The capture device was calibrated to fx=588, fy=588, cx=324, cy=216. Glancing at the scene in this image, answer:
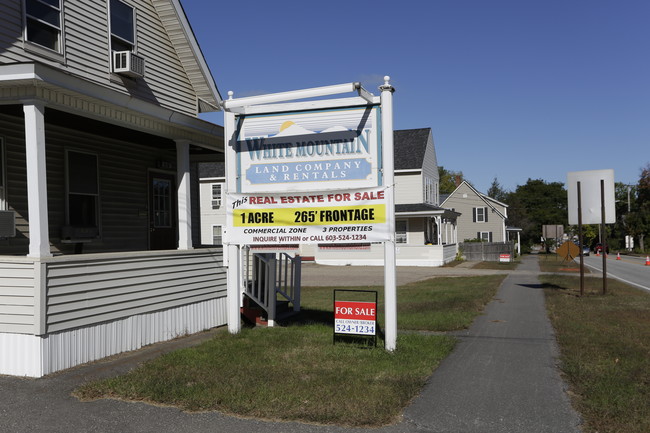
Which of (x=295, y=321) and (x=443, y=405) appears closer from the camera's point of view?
(x=443, y=405)

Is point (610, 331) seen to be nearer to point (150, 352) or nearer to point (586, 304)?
point (586, 304)

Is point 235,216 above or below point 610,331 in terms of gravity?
above

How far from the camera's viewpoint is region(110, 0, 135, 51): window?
11484 millimetres

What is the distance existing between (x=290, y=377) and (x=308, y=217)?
283 cm

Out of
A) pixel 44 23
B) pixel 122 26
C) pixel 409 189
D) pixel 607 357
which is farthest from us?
pixel 409 189

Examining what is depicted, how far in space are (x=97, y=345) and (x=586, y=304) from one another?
36.7 feet

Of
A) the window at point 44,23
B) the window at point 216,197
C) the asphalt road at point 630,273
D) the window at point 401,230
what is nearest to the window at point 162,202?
the window at point 44,23

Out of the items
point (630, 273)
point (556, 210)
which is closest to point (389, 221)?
point (630, 273)

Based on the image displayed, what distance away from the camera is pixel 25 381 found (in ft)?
23.2

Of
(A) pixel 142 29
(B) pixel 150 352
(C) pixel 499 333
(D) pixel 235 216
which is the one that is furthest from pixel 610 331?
(A) pixel 142 29

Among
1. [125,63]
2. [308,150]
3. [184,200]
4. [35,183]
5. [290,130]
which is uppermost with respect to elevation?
[125,63]

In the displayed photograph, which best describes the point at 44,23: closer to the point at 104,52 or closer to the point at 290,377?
the point at 104,52

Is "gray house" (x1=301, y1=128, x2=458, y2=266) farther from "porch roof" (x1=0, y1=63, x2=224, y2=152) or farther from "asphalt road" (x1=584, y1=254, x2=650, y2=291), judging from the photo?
"porch roof" (x1=0, y1=63, x2=224, y2=152)

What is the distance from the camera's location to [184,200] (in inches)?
434
